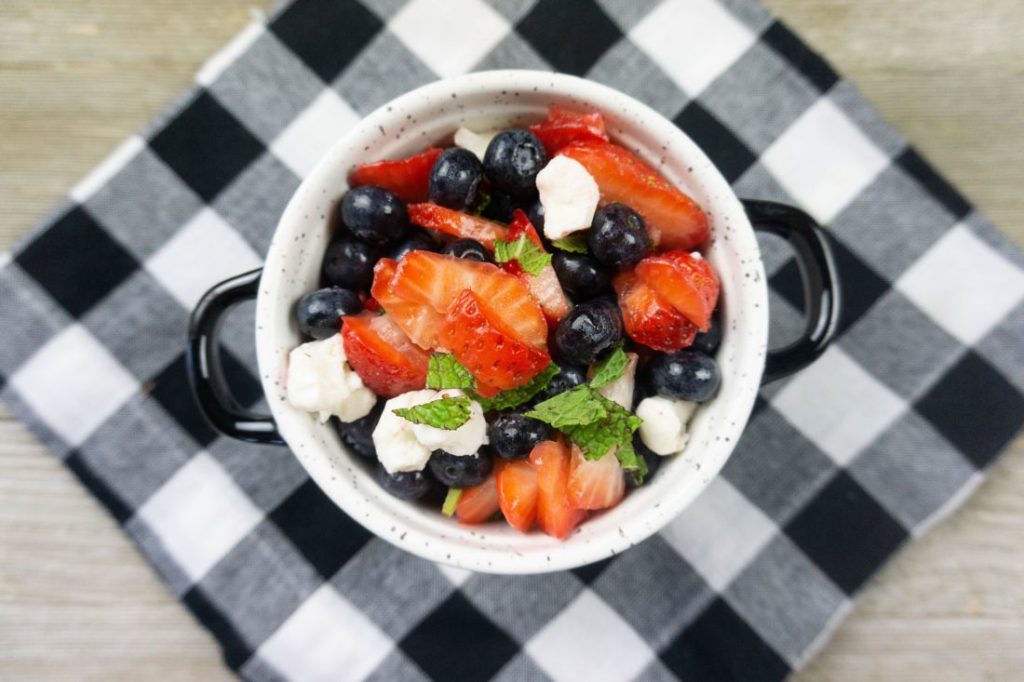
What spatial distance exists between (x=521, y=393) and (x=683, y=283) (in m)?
0.19

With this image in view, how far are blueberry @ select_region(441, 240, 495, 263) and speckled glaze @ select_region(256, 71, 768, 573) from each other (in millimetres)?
141

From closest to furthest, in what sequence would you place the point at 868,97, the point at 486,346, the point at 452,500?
1. the point at 486,346
2. the point at 452,500
3. the point at 868,97

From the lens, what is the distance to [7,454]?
1143mm

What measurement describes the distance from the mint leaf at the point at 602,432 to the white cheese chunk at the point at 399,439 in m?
0.14

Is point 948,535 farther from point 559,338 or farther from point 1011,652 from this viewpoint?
point 559,338

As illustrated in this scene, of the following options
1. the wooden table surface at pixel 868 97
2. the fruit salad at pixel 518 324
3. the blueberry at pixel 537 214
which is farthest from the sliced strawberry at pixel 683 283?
the wooden table surface at pixel 868 97

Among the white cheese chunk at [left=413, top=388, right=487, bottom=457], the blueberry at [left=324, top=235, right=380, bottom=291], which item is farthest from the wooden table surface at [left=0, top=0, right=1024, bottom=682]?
the white cheese chunk at [left=413, top=388, right=487, bottom=457]

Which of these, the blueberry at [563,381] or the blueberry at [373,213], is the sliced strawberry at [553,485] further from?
the blueberry at [373,213]

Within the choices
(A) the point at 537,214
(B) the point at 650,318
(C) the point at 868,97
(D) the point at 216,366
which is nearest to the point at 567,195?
(A) the point at 537,214

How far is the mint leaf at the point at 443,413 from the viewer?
737 millimetres

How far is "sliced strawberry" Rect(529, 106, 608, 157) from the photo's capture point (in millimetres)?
816

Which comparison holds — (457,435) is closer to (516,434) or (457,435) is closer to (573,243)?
(516,434)

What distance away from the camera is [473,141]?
33.2 inches

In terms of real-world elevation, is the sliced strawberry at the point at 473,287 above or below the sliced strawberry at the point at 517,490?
above
